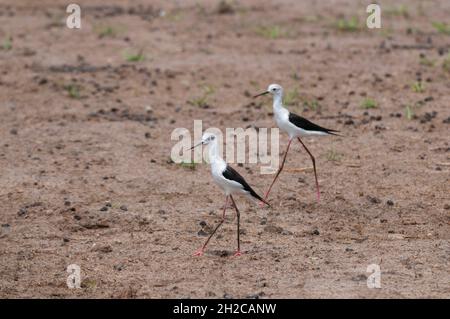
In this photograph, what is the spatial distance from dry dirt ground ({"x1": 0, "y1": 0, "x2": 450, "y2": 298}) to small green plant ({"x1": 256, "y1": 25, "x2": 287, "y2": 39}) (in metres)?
0.04

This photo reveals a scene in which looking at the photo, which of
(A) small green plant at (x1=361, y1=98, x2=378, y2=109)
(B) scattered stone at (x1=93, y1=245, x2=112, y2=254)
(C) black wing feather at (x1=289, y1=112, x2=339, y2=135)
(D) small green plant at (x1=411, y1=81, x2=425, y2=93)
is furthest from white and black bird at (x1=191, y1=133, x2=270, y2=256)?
(D) small green plant at (x1=411, y1=81, x2=425, y2=93)

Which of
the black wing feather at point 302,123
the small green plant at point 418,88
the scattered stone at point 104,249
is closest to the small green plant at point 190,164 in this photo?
the black wing feather at point 302,123

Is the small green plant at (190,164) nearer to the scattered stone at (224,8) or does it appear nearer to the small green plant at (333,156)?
the small green plant at (333,156)

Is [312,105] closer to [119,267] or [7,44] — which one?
[119,267]

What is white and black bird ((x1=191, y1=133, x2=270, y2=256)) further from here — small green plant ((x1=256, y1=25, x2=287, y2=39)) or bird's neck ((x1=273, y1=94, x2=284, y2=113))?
small green plant ((x1=256, y1=25, x2=287, y2=39))

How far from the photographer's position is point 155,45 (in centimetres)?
1434

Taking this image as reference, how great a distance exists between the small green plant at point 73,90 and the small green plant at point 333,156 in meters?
3.90

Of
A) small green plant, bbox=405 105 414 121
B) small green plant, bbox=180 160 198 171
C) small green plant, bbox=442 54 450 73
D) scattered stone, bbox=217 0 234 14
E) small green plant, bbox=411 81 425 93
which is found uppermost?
scattered stone, bbox=217 0 234 14

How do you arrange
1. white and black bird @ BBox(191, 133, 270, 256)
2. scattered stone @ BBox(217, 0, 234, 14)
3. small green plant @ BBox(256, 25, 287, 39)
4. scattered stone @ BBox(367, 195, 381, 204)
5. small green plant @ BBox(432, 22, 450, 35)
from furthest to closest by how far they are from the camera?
scattered stone @ BBox(217, 0, 234, 14)
small green plant @ BBox(256, 25, 287, 39)
small green plant @ BBox(432, 22, 450, 35)
scattered stone @ BBox(367, 195, 381, 204)
white and black bird @ BBox(191, 133, 270, 256)

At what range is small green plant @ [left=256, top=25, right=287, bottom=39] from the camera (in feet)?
48.1

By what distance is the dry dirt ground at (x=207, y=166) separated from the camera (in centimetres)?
681

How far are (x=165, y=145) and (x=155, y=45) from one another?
472 cm
